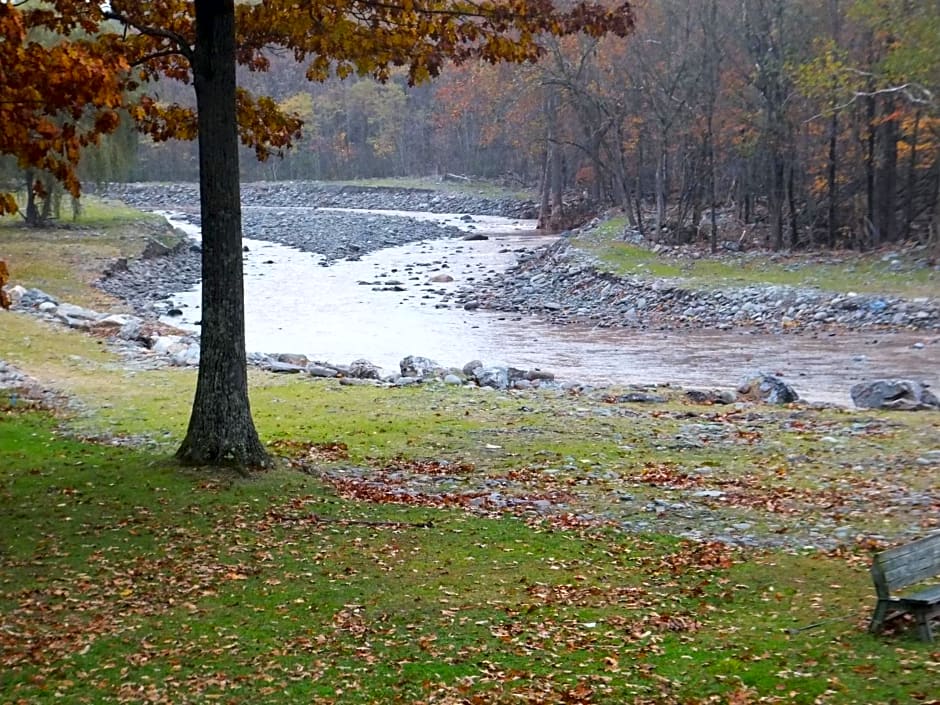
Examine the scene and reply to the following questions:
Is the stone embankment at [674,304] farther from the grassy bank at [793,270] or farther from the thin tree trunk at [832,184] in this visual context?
the thin tree trunk at [832,184]

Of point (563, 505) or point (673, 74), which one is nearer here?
point (563, 505)

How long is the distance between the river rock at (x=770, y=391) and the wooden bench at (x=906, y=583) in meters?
10.8

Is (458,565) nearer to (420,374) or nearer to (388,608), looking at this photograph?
(388,608)

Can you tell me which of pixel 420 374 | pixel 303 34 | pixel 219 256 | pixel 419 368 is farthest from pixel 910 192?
pixel 219 256

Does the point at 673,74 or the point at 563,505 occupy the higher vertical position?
the point at 673,74

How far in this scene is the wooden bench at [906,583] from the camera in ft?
20.8

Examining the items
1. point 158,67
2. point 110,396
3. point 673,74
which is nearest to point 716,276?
point 673,74

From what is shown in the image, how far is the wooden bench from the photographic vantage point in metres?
6.34

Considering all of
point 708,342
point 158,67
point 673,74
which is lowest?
point 708,342

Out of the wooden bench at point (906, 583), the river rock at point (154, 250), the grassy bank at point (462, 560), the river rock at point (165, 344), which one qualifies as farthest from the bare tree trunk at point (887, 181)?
the wooden bench at point (906, 583)

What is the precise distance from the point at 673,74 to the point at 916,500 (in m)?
33.9

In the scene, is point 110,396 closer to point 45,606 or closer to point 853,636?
point 45,606

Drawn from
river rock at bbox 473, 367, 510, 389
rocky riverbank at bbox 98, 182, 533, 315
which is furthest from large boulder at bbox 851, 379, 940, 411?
rocky riverbank at bbox 98, 182, 533, 315

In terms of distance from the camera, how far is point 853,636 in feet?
21.6
